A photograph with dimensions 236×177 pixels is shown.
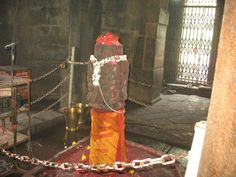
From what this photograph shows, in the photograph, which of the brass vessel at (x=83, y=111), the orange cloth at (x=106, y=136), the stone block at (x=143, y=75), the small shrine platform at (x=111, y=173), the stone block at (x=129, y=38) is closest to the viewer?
the orange cloth at (x=106, y=136)

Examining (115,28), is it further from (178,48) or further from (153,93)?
(178,48)

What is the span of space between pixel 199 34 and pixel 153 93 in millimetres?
5326

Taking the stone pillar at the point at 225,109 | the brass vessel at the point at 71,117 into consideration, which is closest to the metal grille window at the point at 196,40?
the brass vessel at the point at 71,117

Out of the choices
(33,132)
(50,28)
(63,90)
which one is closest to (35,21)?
(50,28)

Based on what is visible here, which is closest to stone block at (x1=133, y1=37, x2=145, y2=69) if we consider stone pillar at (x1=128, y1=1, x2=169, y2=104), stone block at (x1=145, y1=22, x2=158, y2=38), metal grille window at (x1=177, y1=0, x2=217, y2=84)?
stone pillar at (x1=128, y1=1, x2=169, y2=104)

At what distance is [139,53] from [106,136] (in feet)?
22.9

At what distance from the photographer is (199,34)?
14.9 m

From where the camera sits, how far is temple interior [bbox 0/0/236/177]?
2.71m

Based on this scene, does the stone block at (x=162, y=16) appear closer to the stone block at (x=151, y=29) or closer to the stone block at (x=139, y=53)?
the stone block at (x=151, y=29)

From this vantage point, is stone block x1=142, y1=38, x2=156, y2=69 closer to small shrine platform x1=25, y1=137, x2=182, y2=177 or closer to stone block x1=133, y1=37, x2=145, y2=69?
stone block x1=133, y1=37, x2=145, y2=69

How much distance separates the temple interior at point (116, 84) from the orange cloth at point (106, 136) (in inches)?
0.8

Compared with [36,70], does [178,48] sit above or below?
above

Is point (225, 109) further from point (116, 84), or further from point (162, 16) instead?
point (162, 16)

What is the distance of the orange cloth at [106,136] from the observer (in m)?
5.32
